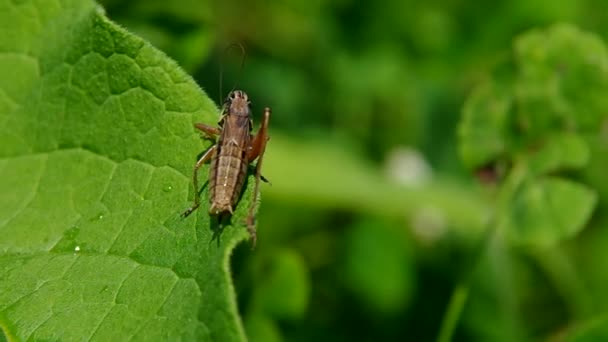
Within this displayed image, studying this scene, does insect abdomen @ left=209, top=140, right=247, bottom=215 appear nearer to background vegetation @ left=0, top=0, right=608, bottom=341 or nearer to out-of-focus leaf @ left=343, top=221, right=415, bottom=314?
background vegetation @ left=0, top=0, right=608, bottom=341

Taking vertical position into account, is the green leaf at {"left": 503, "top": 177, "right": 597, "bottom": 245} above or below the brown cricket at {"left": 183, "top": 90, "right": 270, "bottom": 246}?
below

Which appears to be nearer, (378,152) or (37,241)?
(37,241)

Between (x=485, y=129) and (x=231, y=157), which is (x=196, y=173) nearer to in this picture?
→ (x=231, y=157)

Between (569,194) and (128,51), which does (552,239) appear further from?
(128,51)

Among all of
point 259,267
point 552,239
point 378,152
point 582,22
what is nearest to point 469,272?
point 552,239

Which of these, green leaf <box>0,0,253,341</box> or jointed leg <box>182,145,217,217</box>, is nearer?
green leaf <box>0,0,253,341</box>

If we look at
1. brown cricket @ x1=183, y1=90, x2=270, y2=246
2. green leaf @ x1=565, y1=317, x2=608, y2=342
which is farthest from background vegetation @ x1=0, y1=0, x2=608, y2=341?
→ brown cricket @ x1=183, y1=90, x2=270, y2=246

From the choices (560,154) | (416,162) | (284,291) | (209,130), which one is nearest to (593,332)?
(560,154)

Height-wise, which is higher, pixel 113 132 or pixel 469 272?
pixel 113 132
